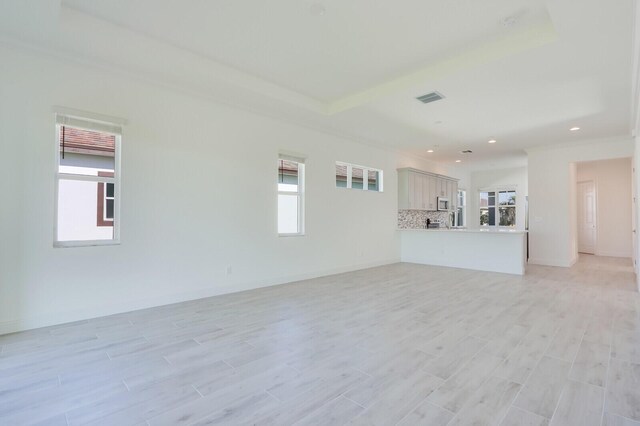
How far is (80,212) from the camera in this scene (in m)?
3.53

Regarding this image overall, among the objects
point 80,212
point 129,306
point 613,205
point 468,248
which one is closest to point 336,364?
point 129,306

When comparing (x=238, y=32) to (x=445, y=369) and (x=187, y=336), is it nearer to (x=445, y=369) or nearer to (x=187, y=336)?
(x=187, y=336)

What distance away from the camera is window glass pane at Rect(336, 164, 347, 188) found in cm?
657

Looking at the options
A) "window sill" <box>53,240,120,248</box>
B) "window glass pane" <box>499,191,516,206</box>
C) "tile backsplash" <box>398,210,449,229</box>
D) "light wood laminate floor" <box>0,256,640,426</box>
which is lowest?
"light wood laminate floor" <box>0,256,640,426</box>

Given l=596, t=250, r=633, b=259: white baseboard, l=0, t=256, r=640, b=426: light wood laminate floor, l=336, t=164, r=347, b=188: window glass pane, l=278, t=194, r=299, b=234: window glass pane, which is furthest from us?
l=596, t=250, r=633, b=259: white baseboard

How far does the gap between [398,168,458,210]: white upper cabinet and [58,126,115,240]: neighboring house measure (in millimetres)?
6299

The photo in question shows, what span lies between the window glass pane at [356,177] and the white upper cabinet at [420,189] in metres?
1.47

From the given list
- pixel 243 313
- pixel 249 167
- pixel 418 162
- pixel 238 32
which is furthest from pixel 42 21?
pixel 418 162

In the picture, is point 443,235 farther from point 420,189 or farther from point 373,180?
point 373,180

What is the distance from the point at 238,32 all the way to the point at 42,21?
1.73 meters

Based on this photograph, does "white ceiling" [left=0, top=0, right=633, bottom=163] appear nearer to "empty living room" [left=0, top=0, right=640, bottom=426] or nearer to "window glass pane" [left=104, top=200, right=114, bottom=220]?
"empty living room" [left=0, top=0, right=640, bottom=426]

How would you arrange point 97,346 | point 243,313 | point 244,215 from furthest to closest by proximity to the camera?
point 244,215 < point 243,313 < point 97,346

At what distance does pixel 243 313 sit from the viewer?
3699 millimetres

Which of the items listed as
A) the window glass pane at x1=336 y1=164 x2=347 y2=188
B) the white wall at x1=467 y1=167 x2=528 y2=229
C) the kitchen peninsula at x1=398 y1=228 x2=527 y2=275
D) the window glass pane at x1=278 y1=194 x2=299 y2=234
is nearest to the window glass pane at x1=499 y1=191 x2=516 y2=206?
the white wall at x1=467 y1=167 x2=528 y2=229
